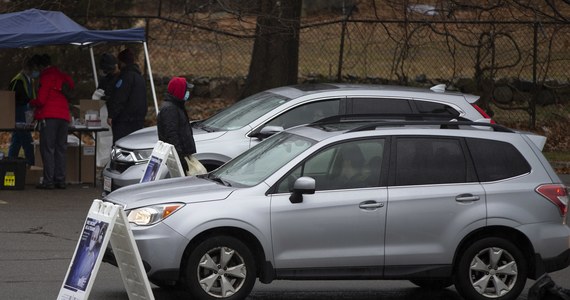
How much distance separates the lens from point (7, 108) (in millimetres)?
14852

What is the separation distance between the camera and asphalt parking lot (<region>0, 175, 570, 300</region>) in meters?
8.81

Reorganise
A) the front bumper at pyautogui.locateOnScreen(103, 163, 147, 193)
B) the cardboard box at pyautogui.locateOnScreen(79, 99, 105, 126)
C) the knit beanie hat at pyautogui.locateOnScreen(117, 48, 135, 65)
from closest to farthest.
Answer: the front bumper at pyautogui.locateOnScreen(103, 163, 147, 193), the knit beanie hat at pyautogui.locateOnScreen(117, 48, 135, 65), the cardboard box at pyautogui.locateOnScreen(79, 99, 105, 126)

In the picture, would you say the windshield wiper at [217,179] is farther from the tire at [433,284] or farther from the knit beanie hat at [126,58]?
the knit beanie hat at [126,58]

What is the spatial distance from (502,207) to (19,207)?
7234mm

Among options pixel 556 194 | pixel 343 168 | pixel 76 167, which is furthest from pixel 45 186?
pixel 556 194

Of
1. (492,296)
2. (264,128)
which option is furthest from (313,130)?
(264,128)

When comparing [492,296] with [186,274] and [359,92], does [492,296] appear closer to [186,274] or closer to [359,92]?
[186,274]

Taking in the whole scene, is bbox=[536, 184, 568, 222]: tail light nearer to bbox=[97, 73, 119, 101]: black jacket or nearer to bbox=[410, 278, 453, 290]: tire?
bbox=[410, 278, 453, 290]: tire

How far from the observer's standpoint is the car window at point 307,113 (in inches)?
487

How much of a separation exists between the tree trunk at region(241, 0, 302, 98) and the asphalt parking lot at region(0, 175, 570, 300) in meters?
5.68

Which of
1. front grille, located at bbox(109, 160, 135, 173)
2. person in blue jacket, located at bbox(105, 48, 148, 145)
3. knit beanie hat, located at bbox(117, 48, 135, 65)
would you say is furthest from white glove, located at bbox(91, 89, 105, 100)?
front grille, located at bbox(109, 160, 135, 173)

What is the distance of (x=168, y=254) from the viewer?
7.83 metres

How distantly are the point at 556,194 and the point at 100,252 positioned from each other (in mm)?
3920

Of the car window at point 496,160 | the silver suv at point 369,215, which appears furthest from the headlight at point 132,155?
the car window at point 496,160
